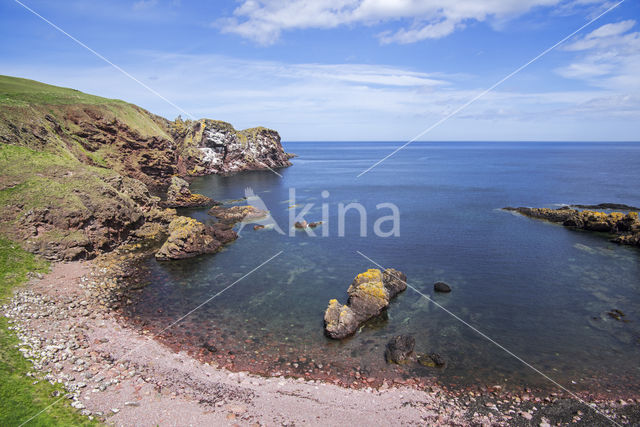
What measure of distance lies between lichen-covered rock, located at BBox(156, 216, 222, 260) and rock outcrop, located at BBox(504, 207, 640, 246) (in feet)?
162

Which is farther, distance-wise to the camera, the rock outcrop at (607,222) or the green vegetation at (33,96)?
the green vegetation at (33,96)

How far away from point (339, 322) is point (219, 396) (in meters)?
9.26

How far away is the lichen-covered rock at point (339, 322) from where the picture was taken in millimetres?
24247

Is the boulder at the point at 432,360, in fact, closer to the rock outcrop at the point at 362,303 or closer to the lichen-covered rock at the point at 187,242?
the rock outcrop at the point at 362,303

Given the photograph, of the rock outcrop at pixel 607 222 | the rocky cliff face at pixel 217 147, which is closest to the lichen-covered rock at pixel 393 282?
the rock outcrop at pixel 607 222

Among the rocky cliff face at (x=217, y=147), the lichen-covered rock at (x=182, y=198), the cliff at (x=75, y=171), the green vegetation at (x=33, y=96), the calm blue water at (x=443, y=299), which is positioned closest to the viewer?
the calm blue water at (x=443, y=299)

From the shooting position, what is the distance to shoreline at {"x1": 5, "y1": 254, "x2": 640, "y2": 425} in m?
16.9

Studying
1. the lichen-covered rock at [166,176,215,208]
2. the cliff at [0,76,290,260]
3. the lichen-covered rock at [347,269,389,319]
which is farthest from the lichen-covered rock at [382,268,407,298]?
the lichen-covered rock at [166,176,215,208]

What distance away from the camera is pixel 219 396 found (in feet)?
59.9

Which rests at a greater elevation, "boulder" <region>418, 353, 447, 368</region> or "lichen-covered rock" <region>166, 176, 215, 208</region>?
"lichen-covered rock" <region>166, 176, 215, 208</region>

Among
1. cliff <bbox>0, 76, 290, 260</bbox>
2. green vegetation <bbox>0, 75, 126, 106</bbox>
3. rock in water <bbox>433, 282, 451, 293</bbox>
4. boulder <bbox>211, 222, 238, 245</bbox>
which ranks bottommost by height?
rock in water <bbox>433, 282, 451, 293</bbox>

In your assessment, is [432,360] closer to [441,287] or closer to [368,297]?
[368,297]

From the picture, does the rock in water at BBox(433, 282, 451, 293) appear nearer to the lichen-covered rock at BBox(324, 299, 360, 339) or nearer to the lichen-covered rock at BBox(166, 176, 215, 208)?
the lichen-covered rock at BBox(324, 299, 360, 339)

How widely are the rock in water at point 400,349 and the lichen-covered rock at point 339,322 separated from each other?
2929mm
